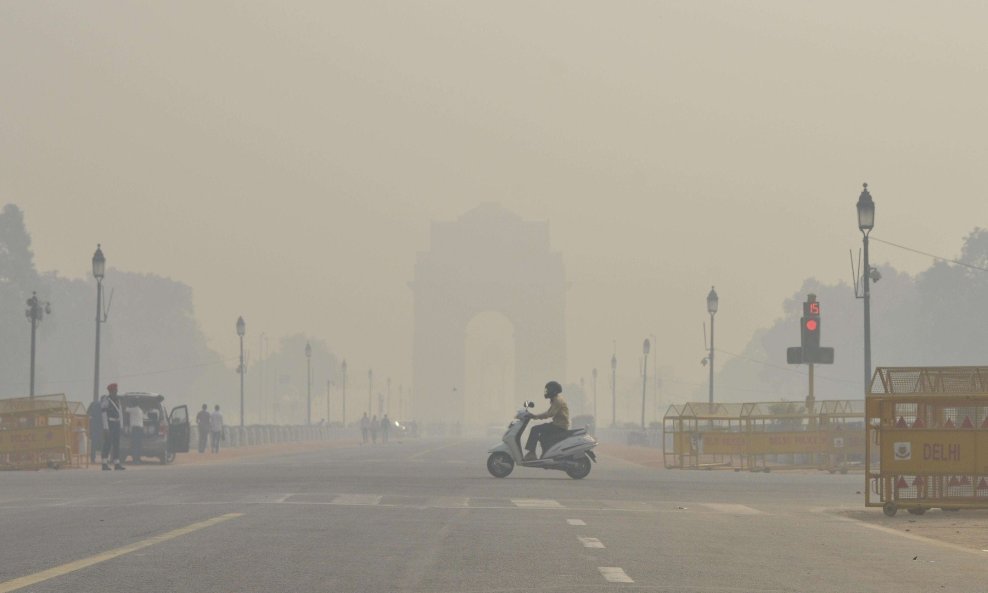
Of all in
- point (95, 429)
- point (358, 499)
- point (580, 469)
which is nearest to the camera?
point (358, 499)

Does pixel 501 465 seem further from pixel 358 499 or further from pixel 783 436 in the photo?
pixel 783 436

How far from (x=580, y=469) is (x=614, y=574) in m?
20.0

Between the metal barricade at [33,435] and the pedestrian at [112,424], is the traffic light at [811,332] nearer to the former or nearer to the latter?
the pedestrian at [112,424]

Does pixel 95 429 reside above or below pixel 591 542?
above

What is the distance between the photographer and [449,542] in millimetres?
15891

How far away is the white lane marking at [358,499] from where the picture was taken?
22259 millimetres

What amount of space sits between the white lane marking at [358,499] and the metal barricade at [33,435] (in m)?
18.6

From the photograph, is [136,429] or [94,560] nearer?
[94,560]

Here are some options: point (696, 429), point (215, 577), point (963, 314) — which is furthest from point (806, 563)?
point (963, 314)

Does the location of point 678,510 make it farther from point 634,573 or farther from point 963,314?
point 963,314

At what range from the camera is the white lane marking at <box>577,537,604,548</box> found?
1577 centimetres

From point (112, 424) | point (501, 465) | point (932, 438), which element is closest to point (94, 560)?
point (932, 438)

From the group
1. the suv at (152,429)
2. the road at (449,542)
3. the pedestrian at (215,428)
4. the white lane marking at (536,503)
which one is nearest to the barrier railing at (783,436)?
the suv at (152,429)

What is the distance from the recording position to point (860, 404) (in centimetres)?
4528
